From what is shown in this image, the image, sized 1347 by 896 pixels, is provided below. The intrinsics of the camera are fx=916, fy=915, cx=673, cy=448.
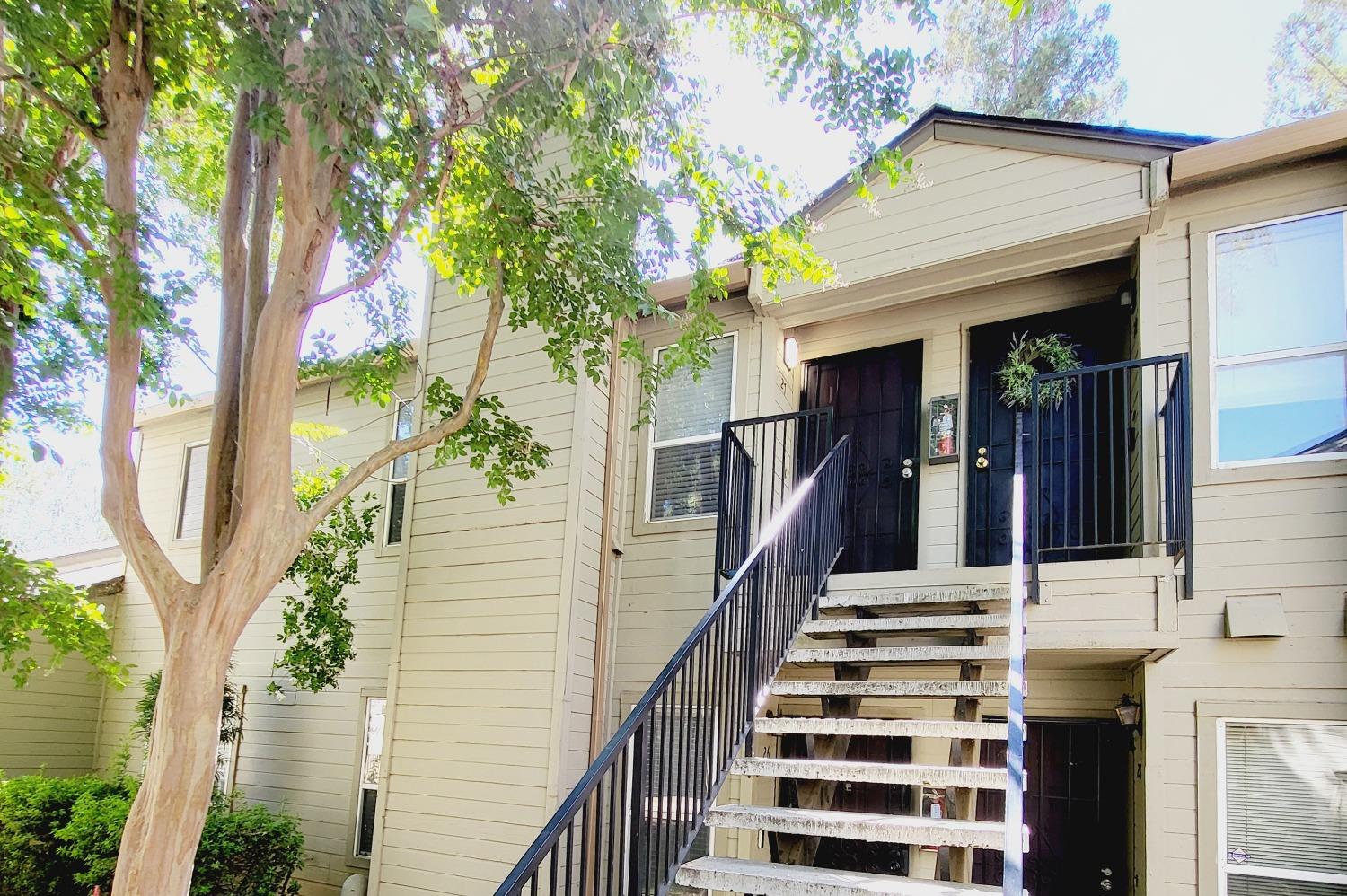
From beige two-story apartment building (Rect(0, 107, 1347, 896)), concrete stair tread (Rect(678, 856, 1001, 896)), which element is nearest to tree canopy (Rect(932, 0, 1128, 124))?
beige two-story apartment building (Rect(0, 107, 1347, 896))

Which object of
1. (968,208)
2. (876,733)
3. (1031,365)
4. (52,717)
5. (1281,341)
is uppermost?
(968,208)

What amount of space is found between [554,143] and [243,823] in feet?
19.2

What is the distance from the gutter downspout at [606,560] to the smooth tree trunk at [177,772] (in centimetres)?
239

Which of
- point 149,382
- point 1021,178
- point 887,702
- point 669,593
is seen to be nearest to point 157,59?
point 149,382

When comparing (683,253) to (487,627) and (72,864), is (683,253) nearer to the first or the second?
(487,627)

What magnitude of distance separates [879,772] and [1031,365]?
3389 millimetres

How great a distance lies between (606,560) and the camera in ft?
21.6

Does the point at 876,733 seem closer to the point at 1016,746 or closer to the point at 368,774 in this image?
the point at 1016,746

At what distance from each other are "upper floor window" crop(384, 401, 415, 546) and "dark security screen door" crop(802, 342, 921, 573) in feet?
13.5

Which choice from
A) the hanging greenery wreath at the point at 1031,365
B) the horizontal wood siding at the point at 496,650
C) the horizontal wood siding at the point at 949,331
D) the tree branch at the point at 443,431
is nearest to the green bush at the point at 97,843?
the horizontal wood siding at the point at 496,650

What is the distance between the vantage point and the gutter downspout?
627 centimetres

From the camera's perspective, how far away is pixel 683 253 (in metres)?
5.70

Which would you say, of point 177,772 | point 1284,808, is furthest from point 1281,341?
point 177,772

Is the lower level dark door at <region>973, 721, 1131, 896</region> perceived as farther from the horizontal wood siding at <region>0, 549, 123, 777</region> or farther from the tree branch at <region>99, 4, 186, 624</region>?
the horizontal wood siding at <region>0, 549, 123, 777</region>
